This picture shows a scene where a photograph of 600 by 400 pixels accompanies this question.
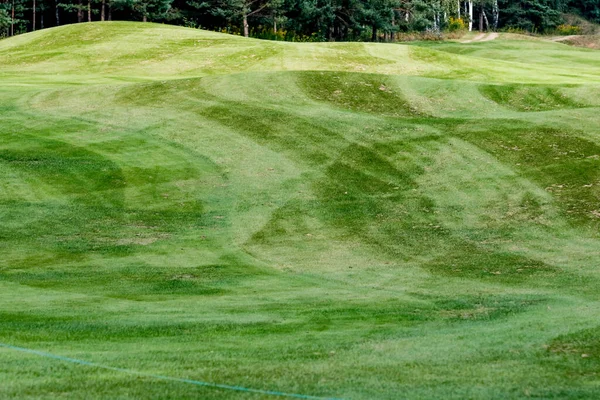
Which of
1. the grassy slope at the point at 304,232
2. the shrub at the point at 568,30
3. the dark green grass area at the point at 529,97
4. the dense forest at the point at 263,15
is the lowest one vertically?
the grassy slope at the point at 304,232

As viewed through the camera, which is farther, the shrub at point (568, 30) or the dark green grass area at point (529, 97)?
the shrub at point (568, 30)

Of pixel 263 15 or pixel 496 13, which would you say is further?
pixel 496 13

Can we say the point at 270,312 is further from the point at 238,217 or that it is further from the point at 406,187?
the point at 406,187

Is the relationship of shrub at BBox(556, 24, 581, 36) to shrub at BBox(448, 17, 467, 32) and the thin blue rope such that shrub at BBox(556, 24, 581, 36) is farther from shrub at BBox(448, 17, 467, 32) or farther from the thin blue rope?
the thin blue rope

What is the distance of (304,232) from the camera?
18500 millimetres

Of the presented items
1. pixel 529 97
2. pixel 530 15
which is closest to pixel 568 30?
pixel 530 15

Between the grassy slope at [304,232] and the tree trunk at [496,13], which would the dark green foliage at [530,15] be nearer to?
the tree trunk at [496,13]

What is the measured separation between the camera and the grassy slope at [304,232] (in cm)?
854

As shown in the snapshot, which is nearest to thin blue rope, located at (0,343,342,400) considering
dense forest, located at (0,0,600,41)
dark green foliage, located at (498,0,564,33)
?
dense forest, located at (0,0,600,41)

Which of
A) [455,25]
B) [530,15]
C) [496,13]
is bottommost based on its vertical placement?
[455,25]

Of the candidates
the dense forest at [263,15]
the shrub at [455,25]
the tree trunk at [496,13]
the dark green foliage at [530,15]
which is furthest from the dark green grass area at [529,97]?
the dark green foliage at [530,15]

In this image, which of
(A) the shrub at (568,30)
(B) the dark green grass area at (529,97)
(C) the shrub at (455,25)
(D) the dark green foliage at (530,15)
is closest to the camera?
(B) the dark green grass area at (529,97)

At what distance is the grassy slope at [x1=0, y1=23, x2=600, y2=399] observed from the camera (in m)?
8.54

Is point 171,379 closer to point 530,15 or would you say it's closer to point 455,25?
point 455,25
